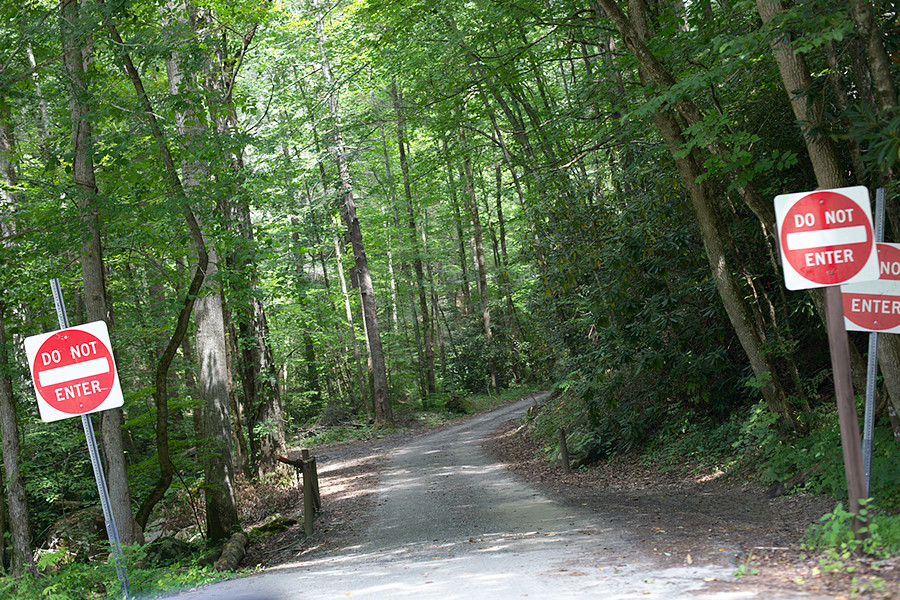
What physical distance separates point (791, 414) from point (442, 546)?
4.95 metres

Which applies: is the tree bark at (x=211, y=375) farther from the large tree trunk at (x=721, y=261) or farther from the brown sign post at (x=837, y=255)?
the brown sign post at (x=837, y=255)

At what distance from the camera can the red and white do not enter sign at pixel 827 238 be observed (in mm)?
4531

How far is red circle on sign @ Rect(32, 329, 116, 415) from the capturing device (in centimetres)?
581

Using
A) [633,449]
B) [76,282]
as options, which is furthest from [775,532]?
[76,282]

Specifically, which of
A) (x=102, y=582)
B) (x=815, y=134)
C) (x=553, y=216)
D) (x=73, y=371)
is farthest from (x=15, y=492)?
(x=815, y=134)

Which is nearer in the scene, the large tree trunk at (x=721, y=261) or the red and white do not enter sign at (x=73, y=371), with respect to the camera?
the red and white do not enter sign at (x=73, y=371)

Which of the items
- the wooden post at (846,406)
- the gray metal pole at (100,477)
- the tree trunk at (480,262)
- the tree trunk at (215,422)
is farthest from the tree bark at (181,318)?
the tree trunk at (480,262)

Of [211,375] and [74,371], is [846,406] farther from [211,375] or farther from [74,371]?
[211,375]

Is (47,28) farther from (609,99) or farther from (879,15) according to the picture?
(879,15)

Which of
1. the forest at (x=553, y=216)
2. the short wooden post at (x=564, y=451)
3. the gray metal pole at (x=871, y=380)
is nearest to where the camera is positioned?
the gray metal pole at (x=871, y=380)

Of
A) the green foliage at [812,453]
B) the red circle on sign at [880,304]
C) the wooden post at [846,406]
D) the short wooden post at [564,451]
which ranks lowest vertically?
→ the short wooden post at [564,451]

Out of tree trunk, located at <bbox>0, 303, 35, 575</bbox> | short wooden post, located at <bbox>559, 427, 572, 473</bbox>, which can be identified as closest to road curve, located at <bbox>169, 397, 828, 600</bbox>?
short wooden post, located at <bbox>559, 427, 572, 473</bbox>

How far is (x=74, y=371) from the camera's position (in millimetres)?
5906

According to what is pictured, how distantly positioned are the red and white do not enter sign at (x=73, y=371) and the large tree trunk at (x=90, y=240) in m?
3.46
